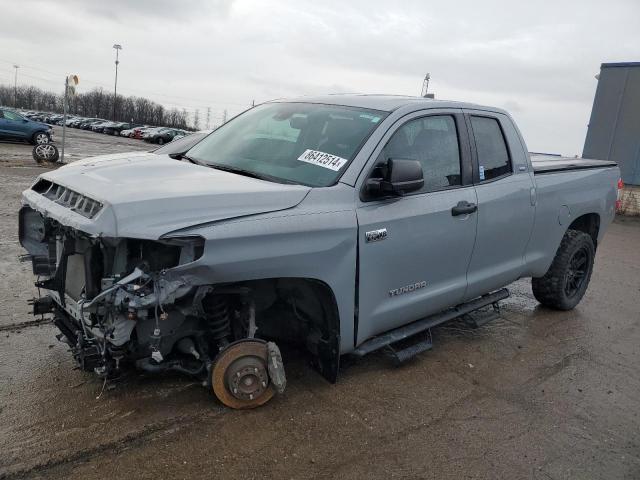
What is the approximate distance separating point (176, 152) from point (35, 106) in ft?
425

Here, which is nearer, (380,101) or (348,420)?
(348,420)

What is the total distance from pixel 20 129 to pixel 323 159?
77.0ft

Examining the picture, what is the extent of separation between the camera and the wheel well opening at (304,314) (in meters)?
3.21

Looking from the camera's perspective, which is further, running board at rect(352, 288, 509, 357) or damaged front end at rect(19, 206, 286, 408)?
running board at rect(352, 288, 509, 357)

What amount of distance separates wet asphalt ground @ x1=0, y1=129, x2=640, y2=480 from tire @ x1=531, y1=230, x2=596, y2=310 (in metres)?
0.99

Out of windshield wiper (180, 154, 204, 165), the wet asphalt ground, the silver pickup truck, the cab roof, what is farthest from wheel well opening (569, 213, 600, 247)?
windshield wiper (180, 154, 204, 165)

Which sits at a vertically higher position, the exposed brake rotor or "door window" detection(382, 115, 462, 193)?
"door window" detection(382, 115, 462, 193)

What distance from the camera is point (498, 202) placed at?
4305 mm

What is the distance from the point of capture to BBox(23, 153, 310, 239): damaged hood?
2.58 metres

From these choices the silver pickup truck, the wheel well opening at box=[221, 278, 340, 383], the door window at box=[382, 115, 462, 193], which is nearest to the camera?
the silver pickup truck

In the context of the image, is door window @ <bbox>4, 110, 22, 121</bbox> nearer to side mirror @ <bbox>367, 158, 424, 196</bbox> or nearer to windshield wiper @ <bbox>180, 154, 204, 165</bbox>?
windshield wiper @ <bbox>180, 154, 204, 165</bbox>

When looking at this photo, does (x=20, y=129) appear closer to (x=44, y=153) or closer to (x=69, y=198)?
(x=44, y=153)

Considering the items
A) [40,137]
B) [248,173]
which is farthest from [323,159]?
[40,137]

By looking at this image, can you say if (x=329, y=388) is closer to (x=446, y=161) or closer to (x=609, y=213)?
(x=446, y=161)
